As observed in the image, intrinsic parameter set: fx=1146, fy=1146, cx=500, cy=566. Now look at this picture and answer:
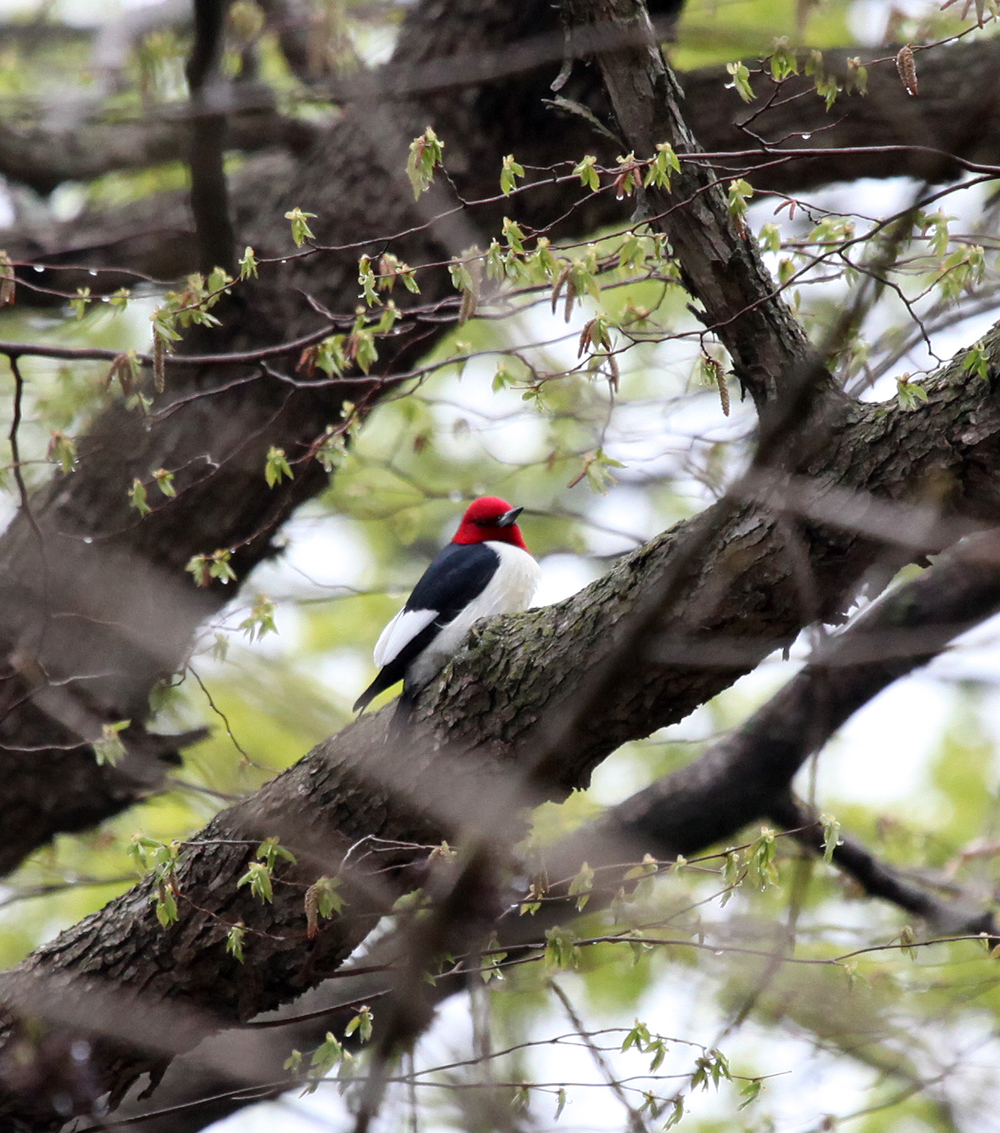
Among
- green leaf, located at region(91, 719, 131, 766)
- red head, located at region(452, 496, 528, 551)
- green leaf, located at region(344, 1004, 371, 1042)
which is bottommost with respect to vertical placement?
green leaf, located at region(344, 1004, 371, 1042)

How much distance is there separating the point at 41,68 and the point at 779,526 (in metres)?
5.64

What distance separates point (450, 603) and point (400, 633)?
0.30 m

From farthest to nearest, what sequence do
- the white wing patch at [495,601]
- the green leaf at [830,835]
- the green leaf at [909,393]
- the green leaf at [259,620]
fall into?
the white wing patch at [495,601] < the green leaf at [259,620] < the green leaf at [830,835] < the green leaf at [909,393]

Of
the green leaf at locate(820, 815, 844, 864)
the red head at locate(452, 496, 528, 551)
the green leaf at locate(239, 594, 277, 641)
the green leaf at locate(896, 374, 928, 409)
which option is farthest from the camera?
the red head at locate(452, 496, 528, 551)

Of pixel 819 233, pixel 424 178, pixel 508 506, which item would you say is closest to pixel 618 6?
pixel 424 178

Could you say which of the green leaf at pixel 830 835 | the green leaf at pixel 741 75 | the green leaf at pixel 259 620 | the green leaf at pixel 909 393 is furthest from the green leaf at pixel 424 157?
the green leaf at pixel 830 835

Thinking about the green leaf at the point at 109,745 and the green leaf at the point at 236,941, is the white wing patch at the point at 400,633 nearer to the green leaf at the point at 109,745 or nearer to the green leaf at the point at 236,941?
the green leaf at the point at 109,745

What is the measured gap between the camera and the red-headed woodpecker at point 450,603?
15.0ft

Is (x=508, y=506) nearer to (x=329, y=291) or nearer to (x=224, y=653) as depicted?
(x=329, y=291)

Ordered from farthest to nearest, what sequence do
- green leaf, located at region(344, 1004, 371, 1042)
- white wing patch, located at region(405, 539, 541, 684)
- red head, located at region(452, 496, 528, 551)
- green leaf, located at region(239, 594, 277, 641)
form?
red head, located at region(452, 496, 528, 551) < white wing patch, located at region(405, 539, 541, 684) < green leaf, located at region(239, 594, 277, 641) < green leaf, located at region(344, 1004, 371, 1042)

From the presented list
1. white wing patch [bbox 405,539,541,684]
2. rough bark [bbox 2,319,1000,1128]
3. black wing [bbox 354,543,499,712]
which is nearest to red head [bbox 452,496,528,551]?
white wing patch [bbox 405,539,541,684]

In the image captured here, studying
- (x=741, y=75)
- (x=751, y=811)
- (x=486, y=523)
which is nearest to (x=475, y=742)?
(x=741, y=75)

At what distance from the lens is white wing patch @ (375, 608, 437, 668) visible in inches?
183

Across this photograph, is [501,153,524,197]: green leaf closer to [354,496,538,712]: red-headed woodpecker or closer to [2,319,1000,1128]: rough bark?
Answer: [2,319,1000,1128]: rough bark
